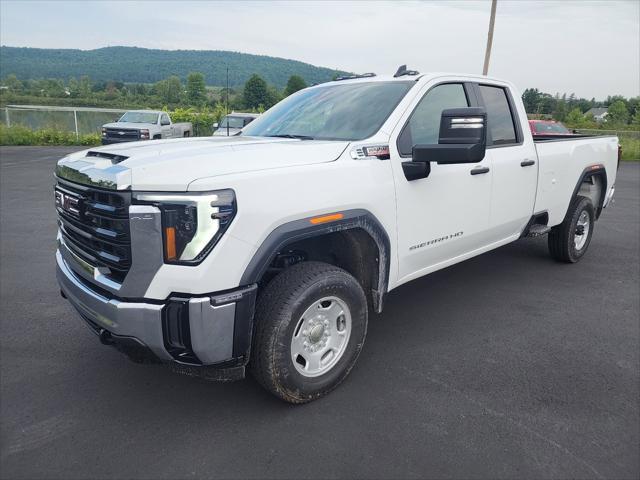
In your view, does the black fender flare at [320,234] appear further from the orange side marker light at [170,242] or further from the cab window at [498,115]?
the cab window at [498,115]

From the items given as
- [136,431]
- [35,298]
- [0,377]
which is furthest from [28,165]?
[136,431]

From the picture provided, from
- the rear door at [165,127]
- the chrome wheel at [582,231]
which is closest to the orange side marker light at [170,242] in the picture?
the chrome wheel at [582,231]

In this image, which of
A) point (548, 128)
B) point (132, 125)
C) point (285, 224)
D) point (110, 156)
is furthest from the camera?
point (132, 125)

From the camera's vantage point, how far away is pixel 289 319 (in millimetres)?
2545

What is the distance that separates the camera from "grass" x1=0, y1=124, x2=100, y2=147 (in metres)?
21.8

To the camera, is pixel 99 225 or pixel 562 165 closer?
pixel 99 225

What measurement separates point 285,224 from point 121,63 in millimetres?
132175

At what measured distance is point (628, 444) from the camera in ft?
8.24

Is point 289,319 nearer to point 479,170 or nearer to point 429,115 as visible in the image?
point 429,115

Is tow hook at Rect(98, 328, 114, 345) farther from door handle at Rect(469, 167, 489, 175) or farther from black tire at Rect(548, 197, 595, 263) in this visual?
black tire at Rect(548, 197, 595, 263)

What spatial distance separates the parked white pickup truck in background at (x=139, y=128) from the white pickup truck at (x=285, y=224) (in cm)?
1646

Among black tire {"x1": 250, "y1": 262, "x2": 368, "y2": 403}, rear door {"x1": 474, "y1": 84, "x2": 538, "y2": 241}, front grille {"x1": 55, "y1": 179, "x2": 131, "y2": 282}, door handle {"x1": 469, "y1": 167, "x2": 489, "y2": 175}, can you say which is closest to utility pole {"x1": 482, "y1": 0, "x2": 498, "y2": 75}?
rear door {"x1": 474, "y1": 84, "x2": 538, "y2": 241}

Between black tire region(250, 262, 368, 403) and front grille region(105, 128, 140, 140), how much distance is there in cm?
1823

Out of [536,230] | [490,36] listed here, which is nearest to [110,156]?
[536,230]
